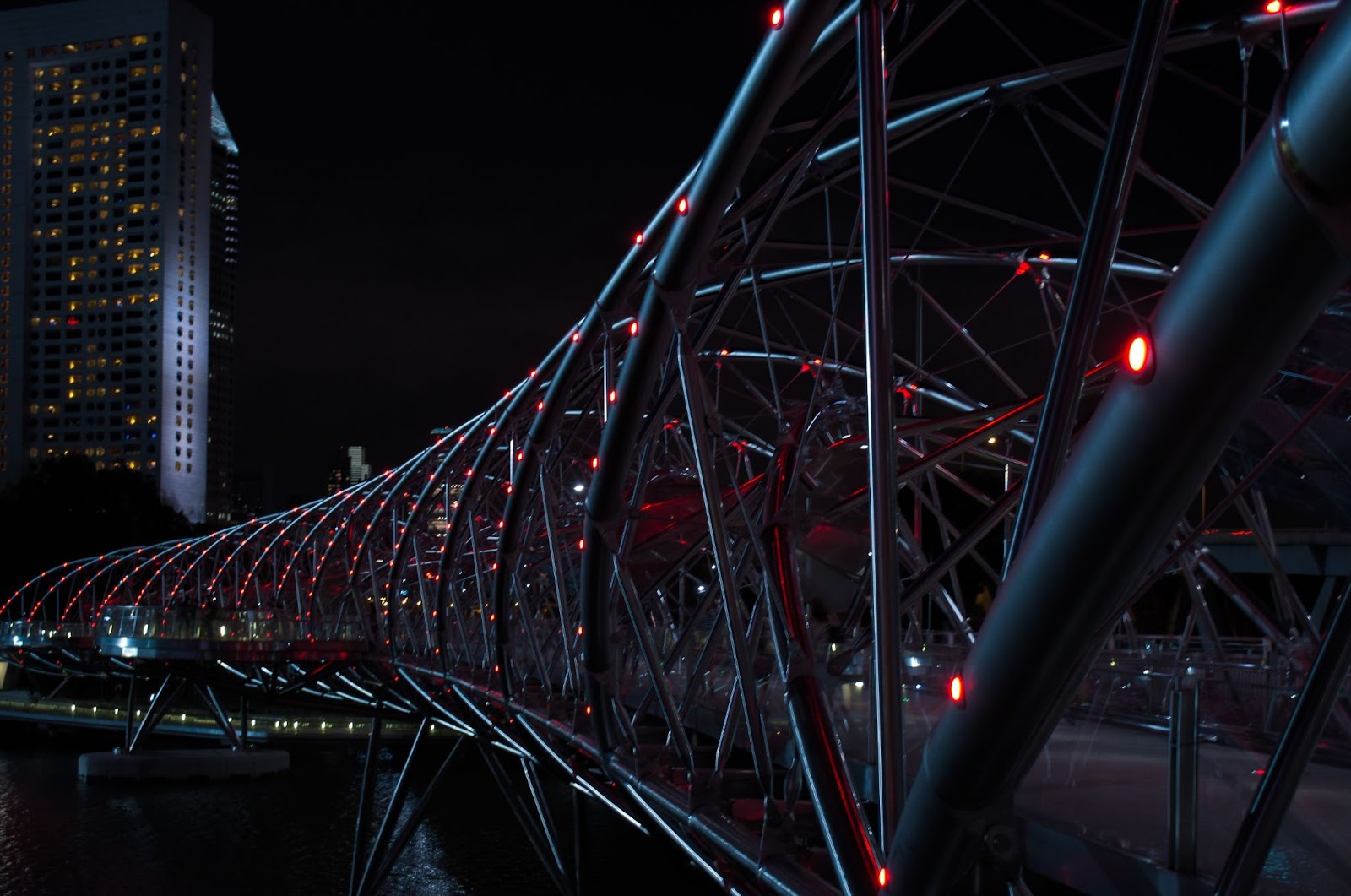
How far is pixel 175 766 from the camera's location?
2805 inches

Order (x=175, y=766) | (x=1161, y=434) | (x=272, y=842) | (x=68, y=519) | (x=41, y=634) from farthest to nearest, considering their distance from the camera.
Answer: (x=68, y=519) < (x=41, y=634) < (x=175, y=766) < (x=272, y=842) < (x=1161, y=434)

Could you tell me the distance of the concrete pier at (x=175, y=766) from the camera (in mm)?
70500

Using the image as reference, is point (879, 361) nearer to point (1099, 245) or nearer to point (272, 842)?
point (1099, 245)

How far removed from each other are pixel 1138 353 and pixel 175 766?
7364cm

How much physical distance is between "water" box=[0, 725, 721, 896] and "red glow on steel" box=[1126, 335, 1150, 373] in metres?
36.5

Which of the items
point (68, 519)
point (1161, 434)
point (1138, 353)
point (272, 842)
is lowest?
point (272, 842)

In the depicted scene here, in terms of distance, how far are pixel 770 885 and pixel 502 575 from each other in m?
15.6

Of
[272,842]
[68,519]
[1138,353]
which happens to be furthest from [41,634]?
[1138,353]

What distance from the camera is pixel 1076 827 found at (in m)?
10.1

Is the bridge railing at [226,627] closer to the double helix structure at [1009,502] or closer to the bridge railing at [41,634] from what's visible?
the bridge railing at [41,634]

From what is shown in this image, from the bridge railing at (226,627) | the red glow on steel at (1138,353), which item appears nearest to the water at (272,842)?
the bridge railing at (226,627)

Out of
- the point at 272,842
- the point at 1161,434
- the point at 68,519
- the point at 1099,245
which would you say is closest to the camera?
the point at 1161,434

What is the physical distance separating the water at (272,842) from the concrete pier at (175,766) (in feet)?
2.49

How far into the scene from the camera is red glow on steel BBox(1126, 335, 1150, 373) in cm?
478
